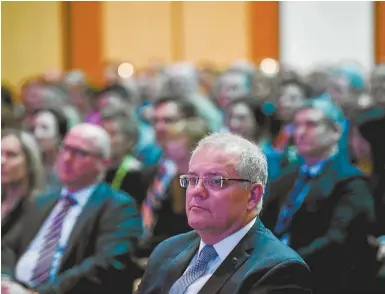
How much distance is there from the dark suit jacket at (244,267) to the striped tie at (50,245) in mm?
1101

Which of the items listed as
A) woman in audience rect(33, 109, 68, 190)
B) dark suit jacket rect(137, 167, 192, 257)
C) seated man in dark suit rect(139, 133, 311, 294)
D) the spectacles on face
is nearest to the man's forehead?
seated man in dark suit rect(139, 133, 311, 294)

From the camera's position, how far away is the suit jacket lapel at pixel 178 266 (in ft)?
9.46

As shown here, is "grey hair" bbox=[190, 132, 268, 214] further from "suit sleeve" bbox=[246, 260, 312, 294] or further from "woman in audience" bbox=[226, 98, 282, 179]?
"woman in audience" bbox=[226, 98, 282, 179]

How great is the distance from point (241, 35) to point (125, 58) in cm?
152

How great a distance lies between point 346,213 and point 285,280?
4.20 feet

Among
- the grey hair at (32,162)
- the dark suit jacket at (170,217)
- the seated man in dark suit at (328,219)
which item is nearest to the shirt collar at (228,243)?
the seated man in dark suit at (328,219)

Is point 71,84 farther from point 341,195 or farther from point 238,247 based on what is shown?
point 238,247

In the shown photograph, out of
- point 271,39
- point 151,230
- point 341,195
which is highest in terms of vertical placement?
point 271,39

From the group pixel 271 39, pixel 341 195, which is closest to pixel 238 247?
pixel 341 195

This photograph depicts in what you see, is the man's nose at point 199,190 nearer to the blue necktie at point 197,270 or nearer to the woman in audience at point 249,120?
the blue necktie at point 197,270

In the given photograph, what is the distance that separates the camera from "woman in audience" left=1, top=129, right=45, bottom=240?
15.1 ft

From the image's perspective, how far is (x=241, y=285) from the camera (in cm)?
268

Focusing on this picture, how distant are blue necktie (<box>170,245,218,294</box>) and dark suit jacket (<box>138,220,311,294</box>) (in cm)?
3

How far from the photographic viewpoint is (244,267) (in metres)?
2.73
